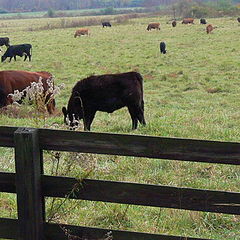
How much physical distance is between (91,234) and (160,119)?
784 cm

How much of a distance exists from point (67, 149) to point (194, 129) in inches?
267

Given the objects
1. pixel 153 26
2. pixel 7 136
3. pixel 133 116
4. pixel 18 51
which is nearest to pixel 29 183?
pixel 7 136

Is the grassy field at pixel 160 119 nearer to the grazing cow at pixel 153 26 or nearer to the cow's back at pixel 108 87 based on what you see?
the cow's back at pixel 108 87

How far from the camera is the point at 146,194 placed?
3461 millimetres

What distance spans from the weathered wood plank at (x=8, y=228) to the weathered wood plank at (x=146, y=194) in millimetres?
354

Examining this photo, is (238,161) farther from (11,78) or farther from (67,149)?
(11,78)

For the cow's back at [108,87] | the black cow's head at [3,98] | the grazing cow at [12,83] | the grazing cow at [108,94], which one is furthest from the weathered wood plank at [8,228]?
the black cow's head at [3,98]

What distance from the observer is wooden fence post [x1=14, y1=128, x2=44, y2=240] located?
137 inches

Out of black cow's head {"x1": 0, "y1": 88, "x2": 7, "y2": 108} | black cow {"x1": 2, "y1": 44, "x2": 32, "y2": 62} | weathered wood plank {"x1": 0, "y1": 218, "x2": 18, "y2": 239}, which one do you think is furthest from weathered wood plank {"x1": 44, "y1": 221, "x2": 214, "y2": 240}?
black cow {"x1": 2, "y1": 44, "x2": 32, "y2": 62}

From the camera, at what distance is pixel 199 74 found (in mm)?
20016

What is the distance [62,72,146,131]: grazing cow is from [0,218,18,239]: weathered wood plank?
659 centimetres

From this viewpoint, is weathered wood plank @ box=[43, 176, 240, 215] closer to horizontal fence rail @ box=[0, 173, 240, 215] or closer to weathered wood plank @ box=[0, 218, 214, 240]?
horizontal fence rail @ box=[0, 173, 240, 215]

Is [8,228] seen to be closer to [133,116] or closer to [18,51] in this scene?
[133,116]

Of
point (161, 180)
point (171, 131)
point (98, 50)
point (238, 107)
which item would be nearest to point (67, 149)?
point (161, 180)
